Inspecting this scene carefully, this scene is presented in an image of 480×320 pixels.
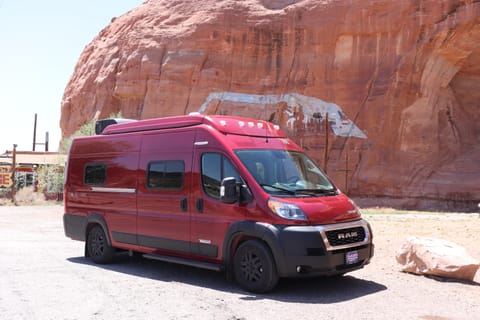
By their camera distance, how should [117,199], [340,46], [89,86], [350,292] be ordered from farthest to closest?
[89,86] → [340,46] → [117,199] → [350,292]

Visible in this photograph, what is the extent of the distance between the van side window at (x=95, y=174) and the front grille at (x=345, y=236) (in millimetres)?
4958

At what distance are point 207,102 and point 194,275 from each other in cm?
3154

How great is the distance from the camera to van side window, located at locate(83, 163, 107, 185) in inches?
390

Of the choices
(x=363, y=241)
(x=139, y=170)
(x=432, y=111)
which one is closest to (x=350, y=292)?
(x=363, y=241)

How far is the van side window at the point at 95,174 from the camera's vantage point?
9.90 metres

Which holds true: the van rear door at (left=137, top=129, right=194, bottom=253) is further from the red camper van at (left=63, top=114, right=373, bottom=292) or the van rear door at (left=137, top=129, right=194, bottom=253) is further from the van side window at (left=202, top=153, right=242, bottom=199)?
the van side window at (left=202, top=153, right=242, bottom=199)

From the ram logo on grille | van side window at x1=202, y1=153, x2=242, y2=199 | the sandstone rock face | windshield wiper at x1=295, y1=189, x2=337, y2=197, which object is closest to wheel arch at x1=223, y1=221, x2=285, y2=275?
van side window at x1=202, y1=153, x2=242, y2=199

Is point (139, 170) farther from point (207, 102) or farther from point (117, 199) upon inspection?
point (207, 102)

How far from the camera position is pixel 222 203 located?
24.7 feet

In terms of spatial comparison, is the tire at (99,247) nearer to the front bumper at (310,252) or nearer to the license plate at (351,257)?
the front bumper at (310,252)

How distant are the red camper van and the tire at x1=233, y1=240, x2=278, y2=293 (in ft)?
0.05

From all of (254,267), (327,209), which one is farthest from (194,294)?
(327,209)

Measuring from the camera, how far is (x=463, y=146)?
33.0 m

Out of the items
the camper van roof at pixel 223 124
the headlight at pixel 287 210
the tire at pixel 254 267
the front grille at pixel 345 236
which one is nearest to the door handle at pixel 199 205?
the tire at pixel 254 267
